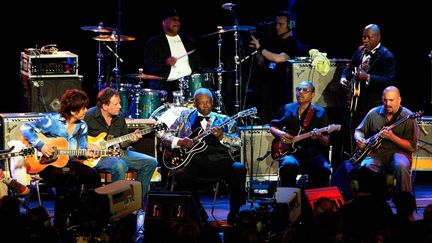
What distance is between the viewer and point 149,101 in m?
12.8

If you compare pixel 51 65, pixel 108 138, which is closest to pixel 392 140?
pixel 108 138

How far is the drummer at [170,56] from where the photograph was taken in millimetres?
13375

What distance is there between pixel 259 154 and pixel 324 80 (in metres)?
1.48

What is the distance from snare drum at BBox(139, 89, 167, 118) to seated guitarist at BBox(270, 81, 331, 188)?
2.05 m

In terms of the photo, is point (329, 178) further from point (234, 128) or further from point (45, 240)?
point (45, 240)

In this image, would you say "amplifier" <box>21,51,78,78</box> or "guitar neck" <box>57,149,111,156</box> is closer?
"guitar neck" <box>57,149,111,156</box>

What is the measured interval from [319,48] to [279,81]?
1.38m

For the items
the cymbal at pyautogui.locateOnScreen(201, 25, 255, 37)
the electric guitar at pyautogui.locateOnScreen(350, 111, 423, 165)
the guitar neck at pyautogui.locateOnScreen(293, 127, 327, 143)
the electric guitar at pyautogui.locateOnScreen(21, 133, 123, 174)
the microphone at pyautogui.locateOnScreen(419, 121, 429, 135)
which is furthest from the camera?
the cymbal at pyautogui.locateOnScreen(201, 25, 255, 37)

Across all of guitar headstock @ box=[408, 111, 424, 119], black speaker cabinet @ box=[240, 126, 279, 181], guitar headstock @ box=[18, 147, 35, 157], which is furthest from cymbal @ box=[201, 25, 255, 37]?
guitar headstock @ box=[18, 147, 35, 157]

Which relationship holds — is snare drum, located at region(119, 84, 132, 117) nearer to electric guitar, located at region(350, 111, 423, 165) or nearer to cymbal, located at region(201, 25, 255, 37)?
cymbal, located at region(201, 25, 255, 37)

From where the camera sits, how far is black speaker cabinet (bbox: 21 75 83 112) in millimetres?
12180

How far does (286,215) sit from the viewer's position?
870 centimetres

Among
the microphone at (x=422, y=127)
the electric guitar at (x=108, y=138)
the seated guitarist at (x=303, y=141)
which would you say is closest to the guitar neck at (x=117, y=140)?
the electric guitar at (x=108, y=138)

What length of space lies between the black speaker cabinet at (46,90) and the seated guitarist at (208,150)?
6.62 feet
